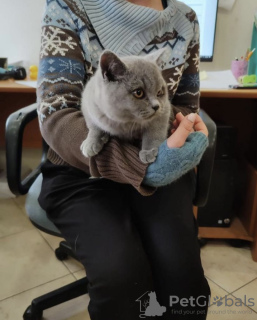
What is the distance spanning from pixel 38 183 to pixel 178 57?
1.85ft

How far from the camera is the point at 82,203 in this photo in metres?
0.75

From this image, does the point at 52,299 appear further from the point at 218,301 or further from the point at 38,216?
the point at 218,301

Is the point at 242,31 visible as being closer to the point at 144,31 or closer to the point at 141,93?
A: the point at 144,31

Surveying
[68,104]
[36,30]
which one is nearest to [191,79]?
[68,104]

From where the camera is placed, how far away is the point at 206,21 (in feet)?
4.78

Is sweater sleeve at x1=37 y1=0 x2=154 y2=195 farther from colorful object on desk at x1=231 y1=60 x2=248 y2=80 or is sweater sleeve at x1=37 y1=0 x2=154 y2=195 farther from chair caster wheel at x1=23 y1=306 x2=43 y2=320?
colorful object on desk at x1=231 y1=60 x2=248 y2=80

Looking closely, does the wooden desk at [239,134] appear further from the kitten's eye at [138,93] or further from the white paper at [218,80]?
the kitten's eye at [138,93]

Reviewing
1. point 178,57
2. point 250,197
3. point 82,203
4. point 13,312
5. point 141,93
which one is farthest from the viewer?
point 250,197

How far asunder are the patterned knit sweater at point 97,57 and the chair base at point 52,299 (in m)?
0.50

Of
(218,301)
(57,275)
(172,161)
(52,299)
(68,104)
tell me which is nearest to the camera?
(172,161)

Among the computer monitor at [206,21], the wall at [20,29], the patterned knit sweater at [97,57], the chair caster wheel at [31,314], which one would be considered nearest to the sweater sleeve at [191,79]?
the patterned knit sweater at [97,57]

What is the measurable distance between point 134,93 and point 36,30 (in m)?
1.27

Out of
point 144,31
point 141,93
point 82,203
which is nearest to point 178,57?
point 144,31

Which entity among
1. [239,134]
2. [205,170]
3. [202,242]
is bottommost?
[202,242]
